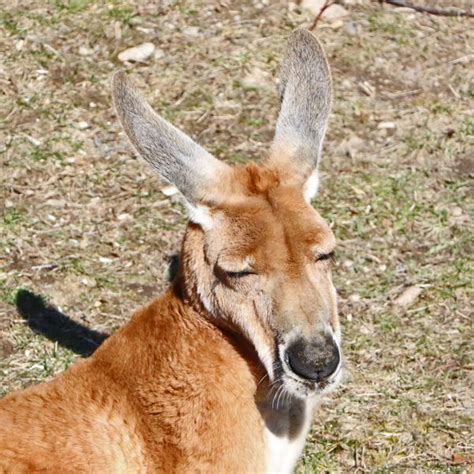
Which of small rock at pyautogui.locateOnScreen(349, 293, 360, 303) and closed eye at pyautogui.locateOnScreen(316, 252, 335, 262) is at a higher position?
closed eye at pyautogui.locateOnScreen(316, 252, 335, 262)

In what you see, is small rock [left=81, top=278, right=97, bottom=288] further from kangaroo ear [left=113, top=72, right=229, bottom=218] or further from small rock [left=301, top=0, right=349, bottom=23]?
small rock [left=301, top=0, right=349, bottom=23]

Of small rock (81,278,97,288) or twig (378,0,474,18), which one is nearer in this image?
small rock (81,278,97,288)

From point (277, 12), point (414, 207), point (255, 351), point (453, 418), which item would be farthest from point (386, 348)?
point (277, 12)

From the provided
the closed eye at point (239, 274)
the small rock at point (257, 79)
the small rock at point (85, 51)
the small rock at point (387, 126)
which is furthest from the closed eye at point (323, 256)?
the small rock at point (85, 51)

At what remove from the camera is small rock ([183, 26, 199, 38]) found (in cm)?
990

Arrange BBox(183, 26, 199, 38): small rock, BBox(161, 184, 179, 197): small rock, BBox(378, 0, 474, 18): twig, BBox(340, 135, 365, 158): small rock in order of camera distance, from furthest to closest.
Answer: BBox(378, 0, 474, 18): twig, BBox(183, 26, 199, 38): small rock, BBox(340, 135, 365, 158): small rock, BBox(161, 184, 179, 197): small rock

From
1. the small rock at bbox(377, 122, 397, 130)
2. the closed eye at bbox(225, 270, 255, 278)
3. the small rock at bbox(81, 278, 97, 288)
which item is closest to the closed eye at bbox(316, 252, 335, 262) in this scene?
the closed eye at bbox(225, 270, 255, 278)

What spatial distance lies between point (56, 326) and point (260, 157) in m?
2.08

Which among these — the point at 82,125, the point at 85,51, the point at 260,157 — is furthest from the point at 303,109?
the point at 85,51

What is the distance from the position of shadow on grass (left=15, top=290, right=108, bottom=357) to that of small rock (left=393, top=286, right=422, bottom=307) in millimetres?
1935

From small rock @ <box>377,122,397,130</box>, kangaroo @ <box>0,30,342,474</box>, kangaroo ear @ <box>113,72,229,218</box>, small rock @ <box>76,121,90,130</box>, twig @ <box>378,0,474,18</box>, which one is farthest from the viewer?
twig @ <box>378,0,474,18</box>

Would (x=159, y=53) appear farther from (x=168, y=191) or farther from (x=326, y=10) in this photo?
(x=168, y=191)

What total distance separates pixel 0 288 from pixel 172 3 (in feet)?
11.6

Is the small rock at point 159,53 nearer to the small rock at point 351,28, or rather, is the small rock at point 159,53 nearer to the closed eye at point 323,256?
the small rock at point 351,28
